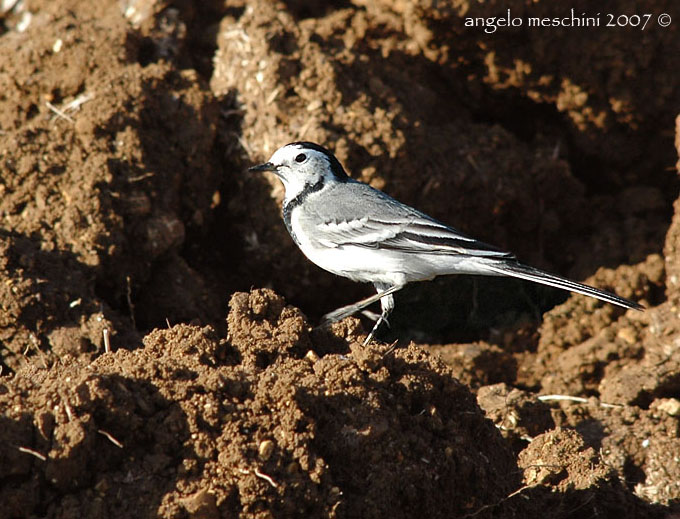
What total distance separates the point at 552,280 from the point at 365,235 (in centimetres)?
142

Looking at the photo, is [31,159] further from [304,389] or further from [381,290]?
[304,389]

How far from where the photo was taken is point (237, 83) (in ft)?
23.8

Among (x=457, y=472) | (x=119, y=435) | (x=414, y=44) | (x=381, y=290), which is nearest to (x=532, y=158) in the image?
(x=414, y=44)

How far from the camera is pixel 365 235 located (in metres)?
5.99

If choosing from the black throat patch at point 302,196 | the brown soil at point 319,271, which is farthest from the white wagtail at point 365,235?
the brown soil at point 319,271

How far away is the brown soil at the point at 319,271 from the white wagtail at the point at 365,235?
61 cm

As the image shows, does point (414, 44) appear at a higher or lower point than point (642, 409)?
higher

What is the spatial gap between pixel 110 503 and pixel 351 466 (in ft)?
3.39

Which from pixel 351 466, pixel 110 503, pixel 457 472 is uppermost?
pixel 110 503

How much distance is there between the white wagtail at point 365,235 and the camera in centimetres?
568

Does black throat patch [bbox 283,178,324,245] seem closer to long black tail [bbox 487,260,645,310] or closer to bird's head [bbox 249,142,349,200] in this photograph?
bird's head [bbox 249,142,349,200]

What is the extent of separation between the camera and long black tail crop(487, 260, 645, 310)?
5.09 m

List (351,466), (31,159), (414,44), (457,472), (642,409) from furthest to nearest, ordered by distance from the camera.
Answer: (414,44), (31,159), (642,409), (457,472), (351,466)

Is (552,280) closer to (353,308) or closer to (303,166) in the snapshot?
(353,308)
